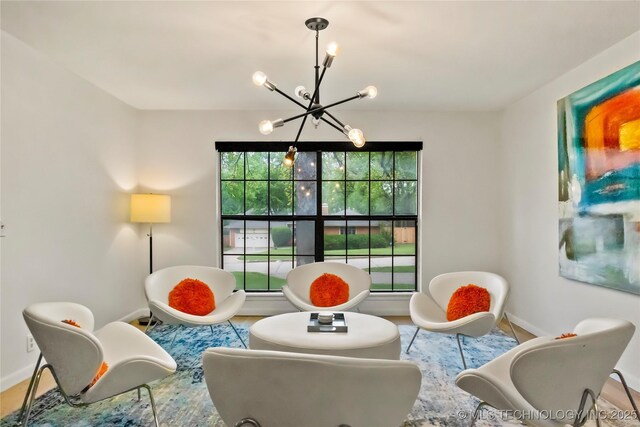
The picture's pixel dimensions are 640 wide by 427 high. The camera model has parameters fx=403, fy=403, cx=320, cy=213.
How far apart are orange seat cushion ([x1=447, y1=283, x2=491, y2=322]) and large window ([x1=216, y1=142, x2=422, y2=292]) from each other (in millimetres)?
1643

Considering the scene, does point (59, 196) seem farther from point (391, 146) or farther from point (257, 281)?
point (391, 146)

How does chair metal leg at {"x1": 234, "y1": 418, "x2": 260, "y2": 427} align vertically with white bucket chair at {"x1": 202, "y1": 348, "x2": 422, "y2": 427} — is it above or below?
below

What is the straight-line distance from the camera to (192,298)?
3551 mm

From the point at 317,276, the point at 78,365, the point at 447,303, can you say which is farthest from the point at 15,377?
the point at 447,303

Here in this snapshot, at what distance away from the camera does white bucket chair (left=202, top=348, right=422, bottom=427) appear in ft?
4.47

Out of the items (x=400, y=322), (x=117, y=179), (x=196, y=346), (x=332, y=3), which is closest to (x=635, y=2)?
(x=332, y=3)

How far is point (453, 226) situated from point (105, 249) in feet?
12.8

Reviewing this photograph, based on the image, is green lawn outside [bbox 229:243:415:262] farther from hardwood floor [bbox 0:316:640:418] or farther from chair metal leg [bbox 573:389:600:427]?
chair metal leg [bbox 573:389:600:427]

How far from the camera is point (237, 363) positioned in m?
1.41

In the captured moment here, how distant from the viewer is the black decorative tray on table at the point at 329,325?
2771mm

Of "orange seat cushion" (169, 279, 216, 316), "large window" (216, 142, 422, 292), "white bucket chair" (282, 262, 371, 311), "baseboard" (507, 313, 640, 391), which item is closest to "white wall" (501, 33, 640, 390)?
"baseboard" (507, 313, 640, 391)

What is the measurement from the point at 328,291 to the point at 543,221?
7.34 feet

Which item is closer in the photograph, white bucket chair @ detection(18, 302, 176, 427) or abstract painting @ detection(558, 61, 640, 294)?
white bucket chair @ detection(18, 302, 176, 427)

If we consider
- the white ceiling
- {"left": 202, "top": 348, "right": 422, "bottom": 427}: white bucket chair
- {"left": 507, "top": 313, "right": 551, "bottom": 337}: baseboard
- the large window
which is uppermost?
the white ceiling
